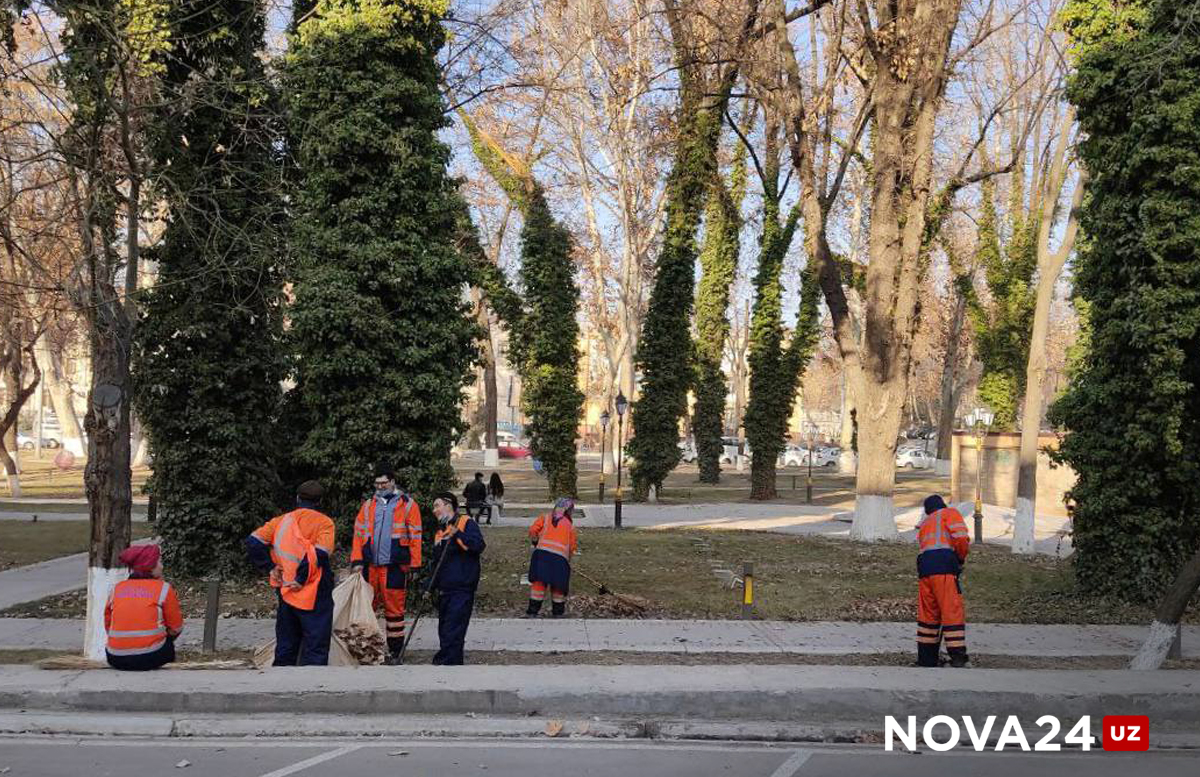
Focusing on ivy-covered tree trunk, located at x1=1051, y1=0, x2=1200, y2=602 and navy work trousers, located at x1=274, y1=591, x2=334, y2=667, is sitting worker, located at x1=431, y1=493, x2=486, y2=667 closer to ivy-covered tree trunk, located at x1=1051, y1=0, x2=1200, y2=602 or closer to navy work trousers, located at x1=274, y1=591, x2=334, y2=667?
navy work trousers, located at x1=274, y1=591, x2=334, y2=667

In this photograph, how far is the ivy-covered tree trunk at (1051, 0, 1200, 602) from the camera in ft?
41.9

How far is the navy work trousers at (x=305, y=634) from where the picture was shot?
360 inches

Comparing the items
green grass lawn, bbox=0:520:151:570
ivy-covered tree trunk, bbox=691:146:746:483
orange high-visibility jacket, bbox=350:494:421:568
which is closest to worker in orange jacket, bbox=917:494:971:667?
orange high-visibility jacket, bbox=350:494:421:568

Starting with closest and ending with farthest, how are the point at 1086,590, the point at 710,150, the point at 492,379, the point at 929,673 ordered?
the point at 929,673 → the point at 1086,590 → the point at 710,150 → the point at 492,379

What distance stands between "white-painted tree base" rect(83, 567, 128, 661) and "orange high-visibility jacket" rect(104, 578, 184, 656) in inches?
54.2

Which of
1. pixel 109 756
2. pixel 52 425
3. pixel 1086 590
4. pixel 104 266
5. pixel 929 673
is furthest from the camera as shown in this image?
pixel 52 425

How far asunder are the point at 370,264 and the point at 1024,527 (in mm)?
14174

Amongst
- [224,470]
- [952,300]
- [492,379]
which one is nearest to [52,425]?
[492,379]

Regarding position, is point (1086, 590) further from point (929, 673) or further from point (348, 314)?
point (348, 314)

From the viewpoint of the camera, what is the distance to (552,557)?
1295 cm

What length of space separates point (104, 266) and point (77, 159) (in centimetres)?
120

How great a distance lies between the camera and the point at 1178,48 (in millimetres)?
12742

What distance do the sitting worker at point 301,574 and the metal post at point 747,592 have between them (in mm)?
5717

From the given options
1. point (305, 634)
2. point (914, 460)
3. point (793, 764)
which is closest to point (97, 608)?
point (305, 634)
